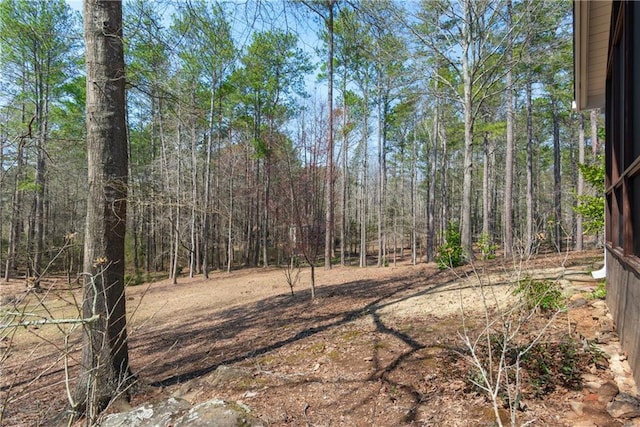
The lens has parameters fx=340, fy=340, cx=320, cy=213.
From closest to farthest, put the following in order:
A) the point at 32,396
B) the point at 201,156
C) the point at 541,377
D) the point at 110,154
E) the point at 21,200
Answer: the point at 541,377
the point at 110,154
the point at 32,396
the point at 21,200
the point at 201,156

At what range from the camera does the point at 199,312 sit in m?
8.91

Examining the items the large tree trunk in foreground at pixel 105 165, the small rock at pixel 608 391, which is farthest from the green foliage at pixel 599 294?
the large tree trunk in foreground at pixel 105 165

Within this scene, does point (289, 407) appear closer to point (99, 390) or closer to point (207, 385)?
point (207, 385)

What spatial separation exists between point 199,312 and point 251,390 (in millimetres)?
6038

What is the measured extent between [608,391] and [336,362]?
2386 millimetres

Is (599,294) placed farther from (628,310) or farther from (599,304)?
(628,310)

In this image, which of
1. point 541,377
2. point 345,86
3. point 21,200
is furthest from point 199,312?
point 21,200

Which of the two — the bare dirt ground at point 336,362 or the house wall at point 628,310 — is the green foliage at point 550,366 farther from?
the house wall at point 628,310

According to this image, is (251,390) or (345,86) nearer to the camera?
(251,390)

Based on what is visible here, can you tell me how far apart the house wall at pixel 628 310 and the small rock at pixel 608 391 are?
0.50 feet

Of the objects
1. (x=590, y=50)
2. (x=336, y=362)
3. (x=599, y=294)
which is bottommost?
(x=336, y=362)

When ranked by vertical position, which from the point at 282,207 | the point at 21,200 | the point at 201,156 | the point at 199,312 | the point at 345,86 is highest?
the point at 345,86

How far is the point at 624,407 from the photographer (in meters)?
2.28

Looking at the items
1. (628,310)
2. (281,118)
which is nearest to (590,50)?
(628,310)
